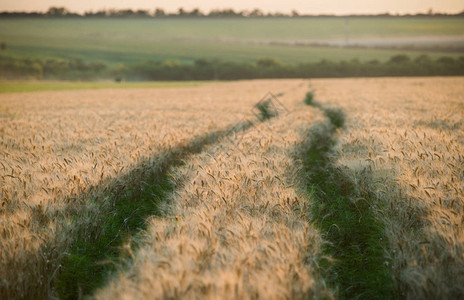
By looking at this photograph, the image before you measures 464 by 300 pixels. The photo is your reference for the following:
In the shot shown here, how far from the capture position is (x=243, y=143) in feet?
21.5

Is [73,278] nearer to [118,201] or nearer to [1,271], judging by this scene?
[1,271]

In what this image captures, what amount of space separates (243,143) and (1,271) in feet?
15.1

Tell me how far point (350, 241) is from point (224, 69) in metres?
70.4

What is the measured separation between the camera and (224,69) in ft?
235

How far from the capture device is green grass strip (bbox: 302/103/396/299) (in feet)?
9.52

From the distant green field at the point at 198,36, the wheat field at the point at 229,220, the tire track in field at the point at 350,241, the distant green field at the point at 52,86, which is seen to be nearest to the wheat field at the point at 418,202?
the wheat field at the point at 229,220

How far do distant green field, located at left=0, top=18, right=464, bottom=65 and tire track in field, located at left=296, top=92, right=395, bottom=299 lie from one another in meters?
77.9

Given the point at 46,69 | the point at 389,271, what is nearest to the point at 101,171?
the point at 389,271

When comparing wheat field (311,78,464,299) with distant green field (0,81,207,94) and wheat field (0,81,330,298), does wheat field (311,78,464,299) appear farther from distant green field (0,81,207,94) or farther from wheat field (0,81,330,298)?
distant green field (0,81,207,94)

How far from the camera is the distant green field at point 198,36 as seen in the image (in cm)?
8962

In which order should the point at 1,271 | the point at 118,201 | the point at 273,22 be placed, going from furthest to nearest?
the point at 273,22, the point at 118,201, the point at 1,271

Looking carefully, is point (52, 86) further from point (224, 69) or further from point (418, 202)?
point (418, 202)

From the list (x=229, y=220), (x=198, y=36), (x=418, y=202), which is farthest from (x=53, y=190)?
(x=198, y=36)

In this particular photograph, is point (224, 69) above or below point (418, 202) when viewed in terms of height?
above
